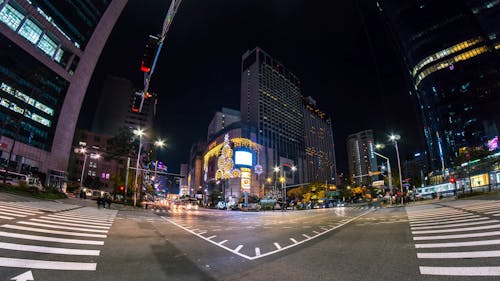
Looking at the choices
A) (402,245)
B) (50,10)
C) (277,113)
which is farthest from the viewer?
→ (277,113)

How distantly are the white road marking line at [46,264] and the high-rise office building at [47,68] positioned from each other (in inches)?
2399

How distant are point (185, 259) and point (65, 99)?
8443 cm

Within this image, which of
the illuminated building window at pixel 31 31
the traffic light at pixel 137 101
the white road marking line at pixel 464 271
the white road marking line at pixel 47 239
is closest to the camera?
the white road marking line at pixel 464 271

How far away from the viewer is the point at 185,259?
6656 millimetres

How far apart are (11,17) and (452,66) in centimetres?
14073

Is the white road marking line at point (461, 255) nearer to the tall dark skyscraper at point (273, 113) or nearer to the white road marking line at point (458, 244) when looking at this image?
the white road marking line at point (458, 244)

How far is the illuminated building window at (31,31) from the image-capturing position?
56644 mm

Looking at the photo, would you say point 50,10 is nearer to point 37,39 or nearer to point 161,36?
point 37,39

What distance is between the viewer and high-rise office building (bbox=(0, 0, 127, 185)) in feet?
180

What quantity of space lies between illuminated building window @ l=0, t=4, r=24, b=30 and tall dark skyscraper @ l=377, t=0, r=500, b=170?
12779cm

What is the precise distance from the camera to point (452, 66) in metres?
90.1

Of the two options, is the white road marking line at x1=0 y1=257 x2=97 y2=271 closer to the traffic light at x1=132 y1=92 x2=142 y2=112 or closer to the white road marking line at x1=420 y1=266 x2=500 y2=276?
the white road marking line at x1=420 y1=266 x2=500 y2=276

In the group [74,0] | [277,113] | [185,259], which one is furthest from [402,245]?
[277,113]

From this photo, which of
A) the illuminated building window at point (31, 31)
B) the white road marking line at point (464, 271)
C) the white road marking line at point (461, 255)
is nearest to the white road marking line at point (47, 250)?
the white road marking line at point (464, 271)
